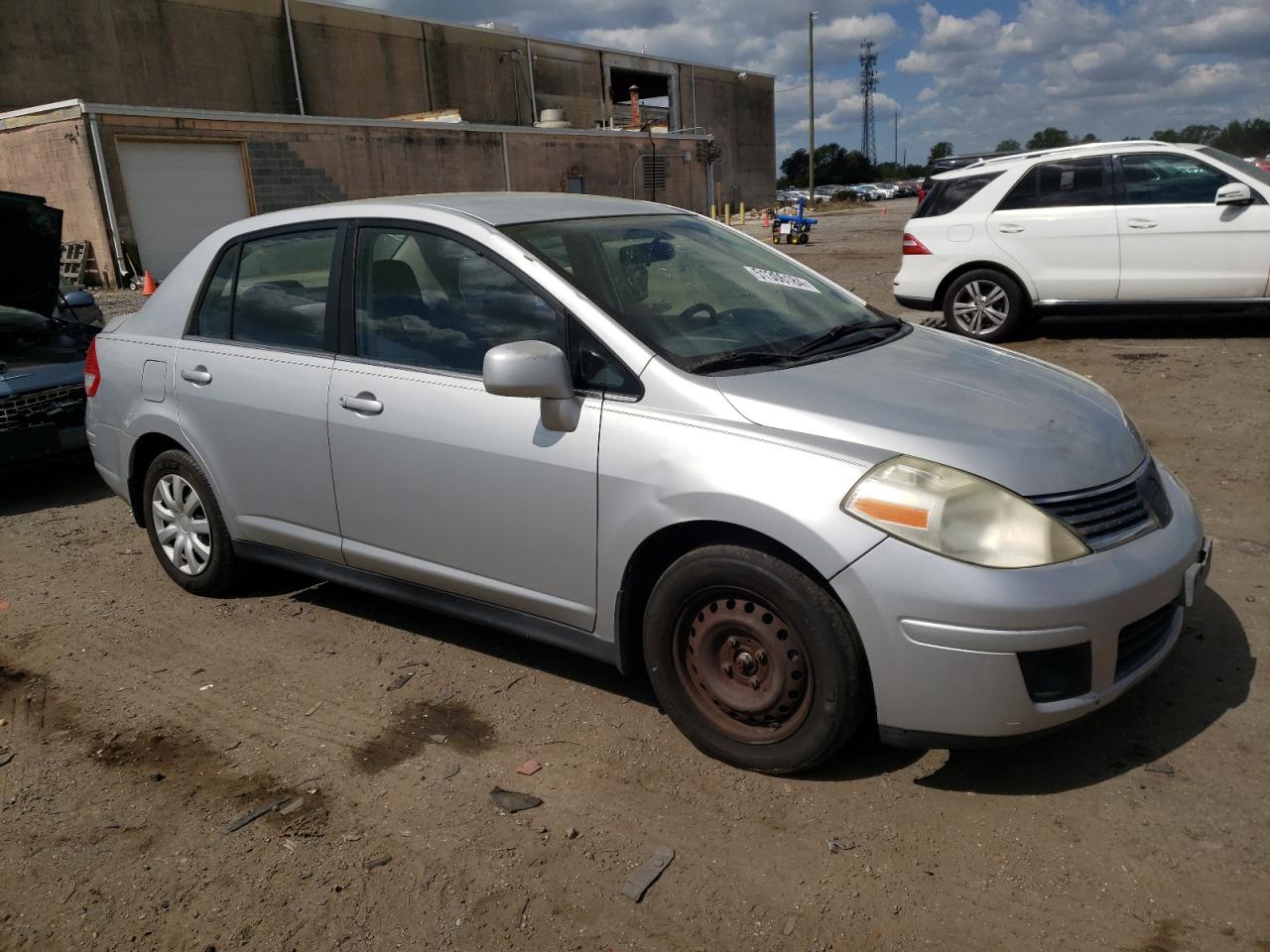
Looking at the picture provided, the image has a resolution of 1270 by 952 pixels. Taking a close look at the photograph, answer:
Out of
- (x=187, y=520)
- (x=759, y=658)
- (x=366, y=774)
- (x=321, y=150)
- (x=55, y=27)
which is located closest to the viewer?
(x=759, y=658)

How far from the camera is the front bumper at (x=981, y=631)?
262 centimetres

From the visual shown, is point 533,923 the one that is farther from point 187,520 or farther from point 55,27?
point 55,27

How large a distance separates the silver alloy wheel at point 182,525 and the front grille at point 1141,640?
3673 mm

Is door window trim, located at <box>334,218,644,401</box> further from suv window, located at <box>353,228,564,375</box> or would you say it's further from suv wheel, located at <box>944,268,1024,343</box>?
suv wheel, located at <box>944,268,1024,343</box>

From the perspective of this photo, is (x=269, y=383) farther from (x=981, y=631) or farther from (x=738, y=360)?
(x=981, y=631)

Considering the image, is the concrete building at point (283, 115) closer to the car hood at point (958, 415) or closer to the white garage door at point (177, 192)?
the white garage door at point (177, 192)

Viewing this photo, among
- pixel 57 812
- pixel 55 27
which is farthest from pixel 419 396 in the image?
pixel 55 27

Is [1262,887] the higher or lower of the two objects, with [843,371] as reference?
lower

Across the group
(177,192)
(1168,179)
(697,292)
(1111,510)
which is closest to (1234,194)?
(1168,179)

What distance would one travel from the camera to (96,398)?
194 inches

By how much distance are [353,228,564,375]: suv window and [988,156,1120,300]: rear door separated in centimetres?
713

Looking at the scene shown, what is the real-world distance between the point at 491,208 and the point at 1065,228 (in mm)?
6972

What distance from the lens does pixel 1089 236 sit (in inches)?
355

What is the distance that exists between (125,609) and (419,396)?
2156mm
